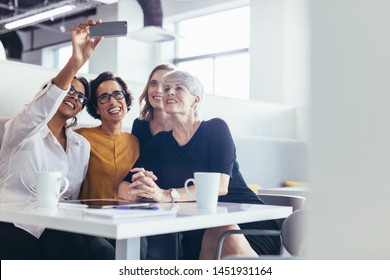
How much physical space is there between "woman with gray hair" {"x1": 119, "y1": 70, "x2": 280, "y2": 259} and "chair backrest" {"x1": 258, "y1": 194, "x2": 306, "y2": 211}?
15 centimetres

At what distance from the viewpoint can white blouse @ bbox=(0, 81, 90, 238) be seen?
1.93m

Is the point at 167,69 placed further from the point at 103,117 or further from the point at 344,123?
the point at 344,123

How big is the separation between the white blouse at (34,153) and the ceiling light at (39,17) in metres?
5.47

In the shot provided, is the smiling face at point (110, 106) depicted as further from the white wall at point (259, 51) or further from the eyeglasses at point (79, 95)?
the white wall at point (259, 51)

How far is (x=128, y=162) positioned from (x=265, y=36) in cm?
443

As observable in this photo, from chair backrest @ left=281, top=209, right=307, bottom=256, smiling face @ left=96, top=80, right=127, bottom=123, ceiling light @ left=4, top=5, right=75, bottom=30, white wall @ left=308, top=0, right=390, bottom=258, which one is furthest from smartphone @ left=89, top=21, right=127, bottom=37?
ceiling light @ left=4, top=5, right=75, bottom=30

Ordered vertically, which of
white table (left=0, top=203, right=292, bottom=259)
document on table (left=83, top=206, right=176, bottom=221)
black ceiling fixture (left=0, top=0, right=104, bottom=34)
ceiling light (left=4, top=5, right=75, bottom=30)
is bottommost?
white table (left=0, top=203, right=292, bottom=259)

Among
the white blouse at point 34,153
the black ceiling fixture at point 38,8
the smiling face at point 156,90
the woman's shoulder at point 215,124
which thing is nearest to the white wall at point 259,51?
the woman's shoulder at point 215,124

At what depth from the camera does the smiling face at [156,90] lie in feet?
8.44

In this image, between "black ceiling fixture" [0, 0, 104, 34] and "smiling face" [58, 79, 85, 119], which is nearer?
"smiling face" [58, 79, 85, 119]

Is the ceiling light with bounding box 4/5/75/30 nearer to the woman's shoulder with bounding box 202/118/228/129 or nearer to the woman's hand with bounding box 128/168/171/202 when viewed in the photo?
the woman's shoulder with bounding box 202/118/228/129

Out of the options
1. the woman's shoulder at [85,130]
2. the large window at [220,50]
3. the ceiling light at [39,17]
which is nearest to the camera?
the woman's shoulder at [85,130]

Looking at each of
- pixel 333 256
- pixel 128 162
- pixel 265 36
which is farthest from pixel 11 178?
pixel 265 36

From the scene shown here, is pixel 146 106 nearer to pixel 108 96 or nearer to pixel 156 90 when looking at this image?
pixel 156 90
